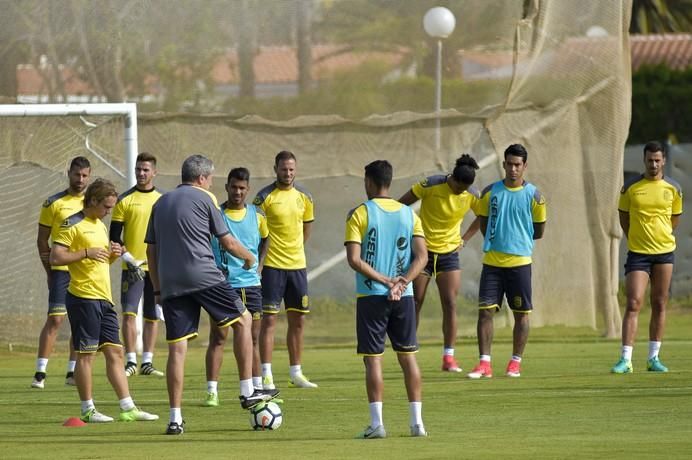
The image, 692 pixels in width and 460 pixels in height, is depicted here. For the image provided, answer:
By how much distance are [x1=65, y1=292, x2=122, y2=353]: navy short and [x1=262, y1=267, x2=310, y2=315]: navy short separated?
290cm

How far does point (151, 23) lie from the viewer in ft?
67.6

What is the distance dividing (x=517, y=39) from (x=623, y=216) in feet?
20.1

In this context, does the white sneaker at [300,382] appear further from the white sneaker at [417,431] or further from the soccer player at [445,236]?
the white sneaker at [417,431]

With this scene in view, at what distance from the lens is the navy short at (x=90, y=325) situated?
38.2 feet

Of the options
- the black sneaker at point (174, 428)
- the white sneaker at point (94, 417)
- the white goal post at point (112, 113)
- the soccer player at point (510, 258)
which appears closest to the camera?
the black sneaker at point (174, 428)

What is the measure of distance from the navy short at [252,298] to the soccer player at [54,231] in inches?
81.8

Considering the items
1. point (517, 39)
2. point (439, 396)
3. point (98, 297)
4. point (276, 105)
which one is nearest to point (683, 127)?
point (517, 39)

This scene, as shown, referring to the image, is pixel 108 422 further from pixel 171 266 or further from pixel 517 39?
pixel 517 39

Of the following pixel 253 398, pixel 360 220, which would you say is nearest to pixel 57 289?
pixel 253 398

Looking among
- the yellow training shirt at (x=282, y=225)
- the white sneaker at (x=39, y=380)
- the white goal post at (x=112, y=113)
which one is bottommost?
the white sneaker at (x=39, y=380)

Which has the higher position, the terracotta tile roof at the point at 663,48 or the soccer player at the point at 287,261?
the terracotta tile roof at the point at 663,48

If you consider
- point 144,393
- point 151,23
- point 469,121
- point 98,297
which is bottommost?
point 144,393

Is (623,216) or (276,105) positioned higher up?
(276,105)

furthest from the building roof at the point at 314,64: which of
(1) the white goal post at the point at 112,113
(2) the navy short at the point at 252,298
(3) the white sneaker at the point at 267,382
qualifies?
(2) the navy short at the point at 252,298
